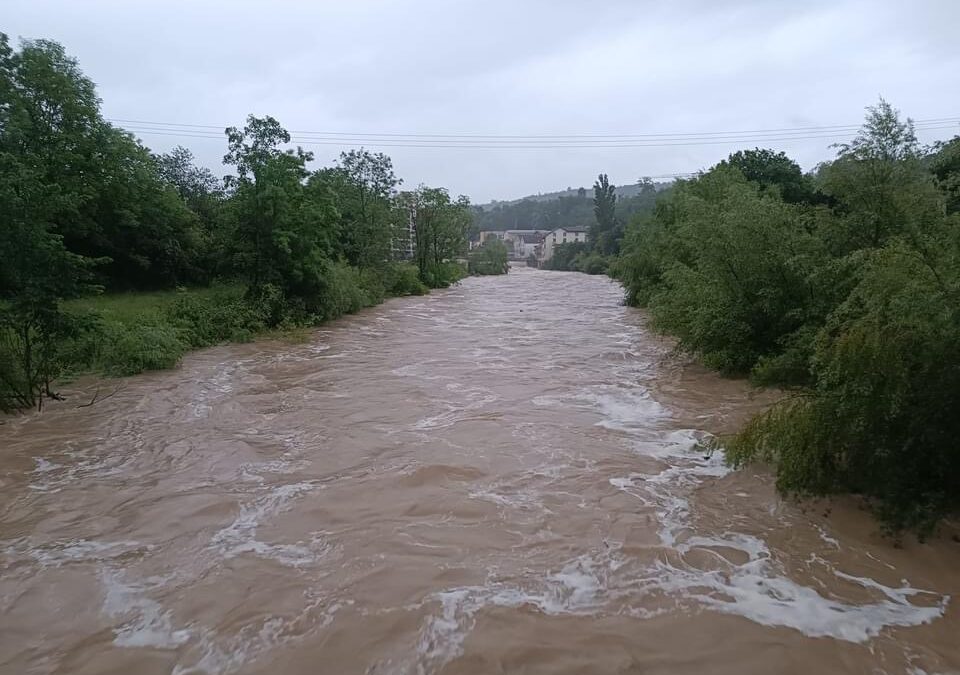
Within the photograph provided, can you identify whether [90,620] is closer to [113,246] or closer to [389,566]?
[389,566]

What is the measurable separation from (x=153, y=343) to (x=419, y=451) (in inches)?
338

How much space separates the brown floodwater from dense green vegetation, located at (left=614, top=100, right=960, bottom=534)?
0.51 metres

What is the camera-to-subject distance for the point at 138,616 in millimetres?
4453

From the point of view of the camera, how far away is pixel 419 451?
7957 mm

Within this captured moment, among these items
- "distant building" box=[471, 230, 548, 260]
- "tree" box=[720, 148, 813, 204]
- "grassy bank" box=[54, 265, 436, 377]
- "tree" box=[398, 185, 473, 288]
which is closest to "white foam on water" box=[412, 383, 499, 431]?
"grassy bank" box=[54, 265, 436, 377]

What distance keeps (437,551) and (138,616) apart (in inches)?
89.5

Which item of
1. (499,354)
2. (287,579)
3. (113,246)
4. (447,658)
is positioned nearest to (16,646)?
(287,579)

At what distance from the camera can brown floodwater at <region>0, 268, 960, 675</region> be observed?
406 cm

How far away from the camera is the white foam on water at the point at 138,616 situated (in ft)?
13.7

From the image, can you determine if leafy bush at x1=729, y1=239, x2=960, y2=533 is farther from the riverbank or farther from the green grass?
the green grass

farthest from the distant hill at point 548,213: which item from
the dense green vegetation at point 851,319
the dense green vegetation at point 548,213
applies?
the dense green vegetation at point 851,319

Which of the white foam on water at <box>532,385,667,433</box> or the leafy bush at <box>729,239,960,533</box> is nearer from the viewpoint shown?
the leafy bush at <box>729,239,960,533</box>

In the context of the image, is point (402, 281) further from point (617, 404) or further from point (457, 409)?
point (617, 404)

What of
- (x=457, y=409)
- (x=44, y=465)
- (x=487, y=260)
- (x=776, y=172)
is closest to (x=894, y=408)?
(x=457, y=409)
